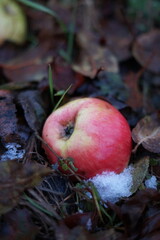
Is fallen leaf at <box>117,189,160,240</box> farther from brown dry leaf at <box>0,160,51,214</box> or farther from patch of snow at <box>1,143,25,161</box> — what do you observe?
patch of snow at <box>1,143,25,161</box>

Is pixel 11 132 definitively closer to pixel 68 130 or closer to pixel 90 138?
pixel 68 130

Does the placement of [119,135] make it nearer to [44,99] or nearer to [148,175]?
[148,175]

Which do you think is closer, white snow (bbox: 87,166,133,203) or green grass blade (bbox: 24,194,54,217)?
green grass blade (bbox: 24,194,54,217)

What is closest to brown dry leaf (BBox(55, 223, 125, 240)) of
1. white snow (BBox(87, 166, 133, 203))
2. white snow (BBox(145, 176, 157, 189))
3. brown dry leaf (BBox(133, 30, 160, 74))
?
white snow (BBox(87, 166, 133, 203))

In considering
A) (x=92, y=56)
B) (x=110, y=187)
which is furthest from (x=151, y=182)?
(x=92, y=56)

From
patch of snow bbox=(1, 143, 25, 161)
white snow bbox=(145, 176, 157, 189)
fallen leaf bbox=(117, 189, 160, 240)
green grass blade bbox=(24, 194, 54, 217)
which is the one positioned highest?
patch of snow bbox=(1, 143, 25, 161)

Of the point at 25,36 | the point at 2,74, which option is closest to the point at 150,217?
the point at 2,74
